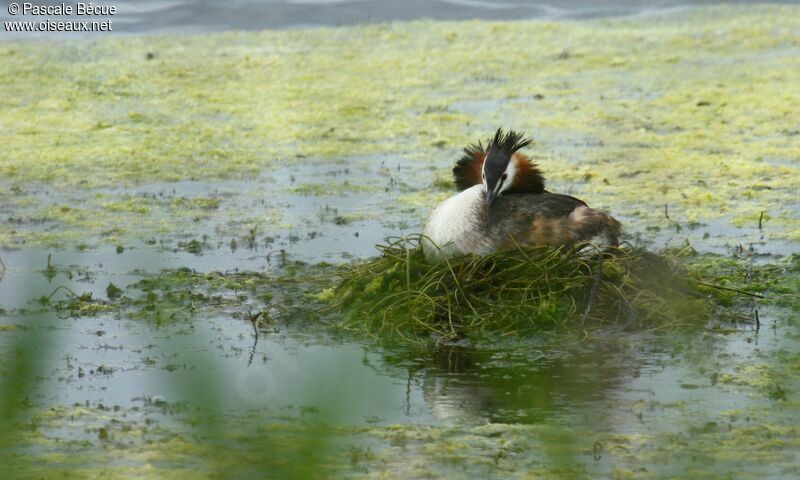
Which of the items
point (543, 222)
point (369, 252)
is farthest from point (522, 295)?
point (369, 252)

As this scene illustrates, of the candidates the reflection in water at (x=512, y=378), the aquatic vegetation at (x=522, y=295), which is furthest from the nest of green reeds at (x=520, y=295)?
the reflection in water at (x=512, y=378)

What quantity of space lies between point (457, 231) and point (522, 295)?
564mm

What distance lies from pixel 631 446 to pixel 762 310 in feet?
9.26

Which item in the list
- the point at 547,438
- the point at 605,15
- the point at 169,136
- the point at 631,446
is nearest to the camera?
the point at 547,438

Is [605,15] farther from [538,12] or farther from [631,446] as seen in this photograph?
[631,446]

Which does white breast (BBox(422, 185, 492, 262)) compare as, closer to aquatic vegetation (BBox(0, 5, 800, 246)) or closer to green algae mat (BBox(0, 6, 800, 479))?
green algae mat (BBox(0, 6, 800, 479))

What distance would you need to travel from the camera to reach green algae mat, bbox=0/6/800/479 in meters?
2.47

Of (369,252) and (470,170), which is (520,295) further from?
(369,252)

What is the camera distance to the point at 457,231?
292 inches

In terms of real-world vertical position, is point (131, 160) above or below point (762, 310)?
above

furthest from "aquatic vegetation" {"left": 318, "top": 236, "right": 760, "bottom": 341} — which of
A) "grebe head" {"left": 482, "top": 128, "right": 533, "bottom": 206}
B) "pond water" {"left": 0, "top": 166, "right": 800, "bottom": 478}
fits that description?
"grebe head" {"left": 482, "top": 128, "right": 533, "bottom": 206}

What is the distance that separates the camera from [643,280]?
737 centimetres

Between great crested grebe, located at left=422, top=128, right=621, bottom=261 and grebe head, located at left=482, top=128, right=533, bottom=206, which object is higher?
→ grebe head, located at left=482, top=128, right=533, bottom=206

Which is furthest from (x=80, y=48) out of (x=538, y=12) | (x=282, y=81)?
(x=538, y=12)
